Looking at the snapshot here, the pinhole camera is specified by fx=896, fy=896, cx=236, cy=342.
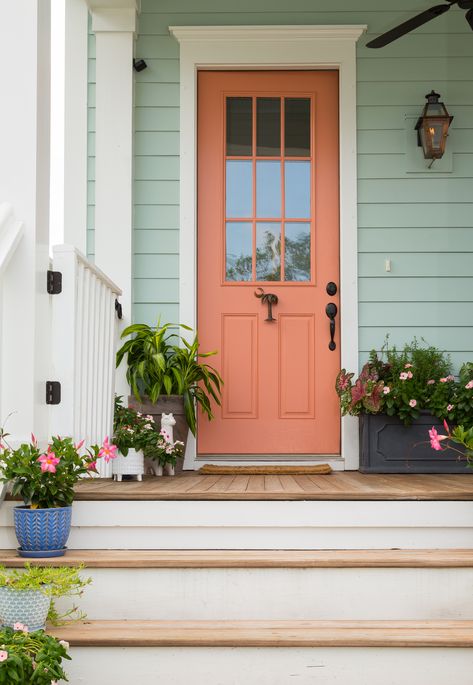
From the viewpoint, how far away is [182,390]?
450 cm

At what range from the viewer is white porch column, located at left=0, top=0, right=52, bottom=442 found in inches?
128

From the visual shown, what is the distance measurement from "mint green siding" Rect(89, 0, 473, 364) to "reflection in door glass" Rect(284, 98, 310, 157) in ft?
0.95

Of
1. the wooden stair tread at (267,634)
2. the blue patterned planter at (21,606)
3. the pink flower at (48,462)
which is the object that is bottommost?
the wooden stair tread at (267,634)

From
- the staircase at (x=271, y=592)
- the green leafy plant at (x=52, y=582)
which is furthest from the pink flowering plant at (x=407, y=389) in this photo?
the green leafy plant at (x=52, y=582)

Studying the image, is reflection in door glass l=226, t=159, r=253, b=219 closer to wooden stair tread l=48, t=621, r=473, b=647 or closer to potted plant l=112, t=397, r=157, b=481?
potted plant l=112, t=397, r=157, b=481

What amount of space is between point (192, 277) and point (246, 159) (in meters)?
0.72

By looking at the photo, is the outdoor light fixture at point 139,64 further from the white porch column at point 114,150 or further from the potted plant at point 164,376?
the potted plant at point 164,376

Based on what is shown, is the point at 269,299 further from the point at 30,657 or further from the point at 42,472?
the point at 30,657

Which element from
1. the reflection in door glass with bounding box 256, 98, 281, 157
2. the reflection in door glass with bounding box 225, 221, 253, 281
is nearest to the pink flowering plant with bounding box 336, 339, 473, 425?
the reflection in door glass with bounding box 225, 221, 253, 281

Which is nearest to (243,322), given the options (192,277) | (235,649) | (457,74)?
(192,277)

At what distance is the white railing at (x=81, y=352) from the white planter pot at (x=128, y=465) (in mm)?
125

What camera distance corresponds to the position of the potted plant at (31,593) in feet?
8.66

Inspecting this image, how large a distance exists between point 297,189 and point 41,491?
252 cm

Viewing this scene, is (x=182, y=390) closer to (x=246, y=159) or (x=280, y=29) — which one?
(x=246, y=159)
